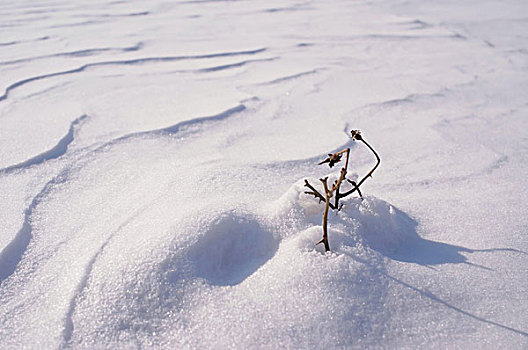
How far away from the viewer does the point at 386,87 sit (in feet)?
8.89

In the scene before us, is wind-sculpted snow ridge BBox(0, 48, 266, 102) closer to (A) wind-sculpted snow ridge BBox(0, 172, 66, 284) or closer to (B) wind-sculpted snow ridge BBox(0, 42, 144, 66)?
(B) wind-sculpted snow ridge BBox(0, 42, 144, 66)

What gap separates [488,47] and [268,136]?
2.55m

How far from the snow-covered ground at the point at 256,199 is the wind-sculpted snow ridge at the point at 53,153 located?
1 cm

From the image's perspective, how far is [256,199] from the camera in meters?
1.32

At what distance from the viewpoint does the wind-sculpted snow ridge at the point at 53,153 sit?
5.33 ft

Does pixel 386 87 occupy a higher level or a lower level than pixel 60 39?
lower

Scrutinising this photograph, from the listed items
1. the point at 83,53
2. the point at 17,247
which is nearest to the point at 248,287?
the point at 17,247

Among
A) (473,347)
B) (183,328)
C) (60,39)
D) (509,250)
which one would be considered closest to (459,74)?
(509,250)

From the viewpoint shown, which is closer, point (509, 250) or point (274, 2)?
point (509, 250)

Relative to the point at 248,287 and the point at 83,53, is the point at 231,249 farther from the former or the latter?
the point at 83,53

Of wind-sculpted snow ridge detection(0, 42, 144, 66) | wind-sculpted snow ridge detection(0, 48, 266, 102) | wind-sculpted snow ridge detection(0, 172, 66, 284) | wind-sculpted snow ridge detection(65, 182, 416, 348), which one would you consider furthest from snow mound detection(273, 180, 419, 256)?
wind-sculpted snow ridge detection(0, 42, 144, 66)

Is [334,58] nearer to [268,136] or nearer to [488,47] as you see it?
[488,47]

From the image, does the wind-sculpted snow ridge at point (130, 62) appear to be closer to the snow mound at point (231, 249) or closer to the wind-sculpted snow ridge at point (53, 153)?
the wind-sculpted snow ridge at point (53, 153)

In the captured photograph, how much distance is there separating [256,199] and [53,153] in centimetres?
92
